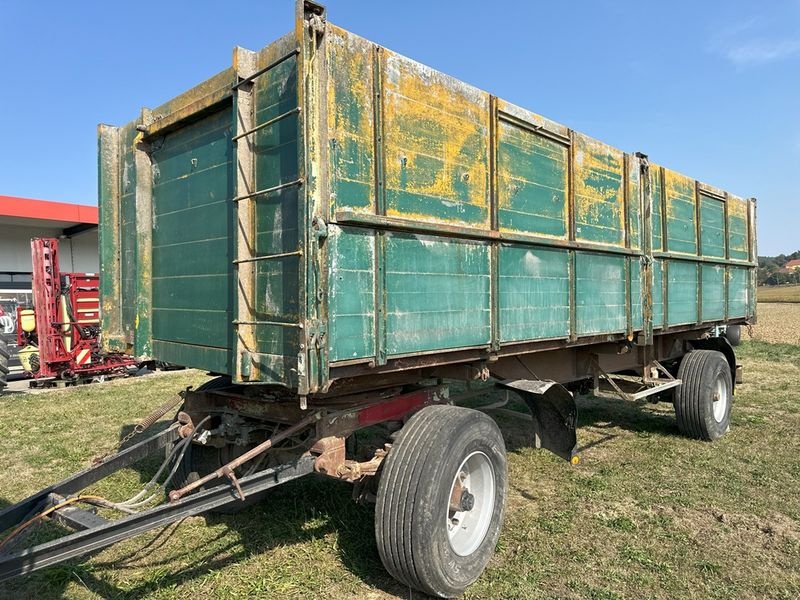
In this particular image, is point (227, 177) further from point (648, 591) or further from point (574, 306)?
point (648, 591)

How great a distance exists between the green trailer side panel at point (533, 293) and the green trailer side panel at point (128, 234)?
2749 mm

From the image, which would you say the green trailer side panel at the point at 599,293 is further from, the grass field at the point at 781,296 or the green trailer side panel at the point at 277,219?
the grass field at the point at 781,296

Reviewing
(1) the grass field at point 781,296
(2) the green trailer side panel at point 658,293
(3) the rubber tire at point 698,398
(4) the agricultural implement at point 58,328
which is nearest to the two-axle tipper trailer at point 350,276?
(2) the green trailer side panel at point 658,293

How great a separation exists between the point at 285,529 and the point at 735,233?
24.9 ft

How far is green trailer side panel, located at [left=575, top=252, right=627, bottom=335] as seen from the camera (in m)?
4.75

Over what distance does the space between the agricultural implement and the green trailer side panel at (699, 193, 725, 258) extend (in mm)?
11271

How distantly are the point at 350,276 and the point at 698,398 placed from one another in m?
5.43

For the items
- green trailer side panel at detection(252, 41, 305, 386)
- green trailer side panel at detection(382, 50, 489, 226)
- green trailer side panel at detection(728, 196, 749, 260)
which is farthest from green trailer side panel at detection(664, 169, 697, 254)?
green trailer side panel at detection(252, 41, 305, 386)

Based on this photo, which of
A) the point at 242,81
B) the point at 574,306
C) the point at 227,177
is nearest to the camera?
the point at 242,81

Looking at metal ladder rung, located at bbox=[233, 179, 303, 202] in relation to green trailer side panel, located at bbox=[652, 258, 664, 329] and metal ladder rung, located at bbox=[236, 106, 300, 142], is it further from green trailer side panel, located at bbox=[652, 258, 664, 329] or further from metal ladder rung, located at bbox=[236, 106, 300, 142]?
green trailer side panel, located at bbox=[652, 258, 664, 329]

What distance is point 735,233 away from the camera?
812cm

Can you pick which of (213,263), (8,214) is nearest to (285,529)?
(213,263)

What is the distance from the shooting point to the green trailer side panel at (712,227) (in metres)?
7.19

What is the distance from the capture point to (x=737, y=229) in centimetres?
819
